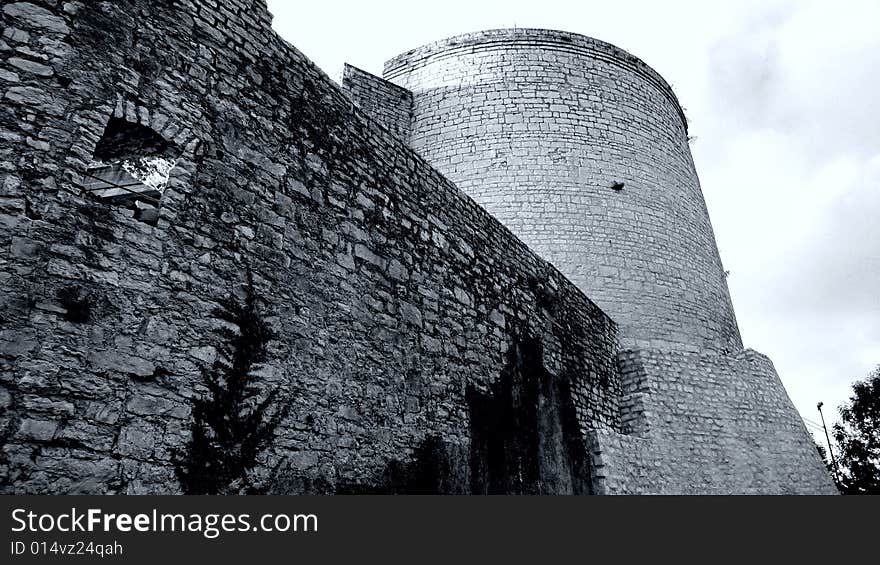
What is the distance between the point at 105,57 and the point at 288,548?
311 cm

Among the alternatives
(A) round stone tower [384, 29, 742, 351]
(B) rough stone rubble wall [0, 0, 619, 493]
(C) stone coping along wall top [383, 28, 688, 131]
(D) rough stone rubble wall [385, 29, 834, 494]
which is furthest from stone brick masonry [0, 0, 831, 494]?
(C) stone coping along wall top [383, 28, 688, 131]

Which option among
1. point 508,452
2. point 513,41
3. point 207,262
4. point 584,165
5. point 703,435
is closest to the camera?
point 207,262

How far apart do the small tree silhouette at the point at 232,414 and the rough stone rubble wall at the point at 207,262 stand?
83 millimetres

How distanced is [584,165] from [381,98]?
4166mm

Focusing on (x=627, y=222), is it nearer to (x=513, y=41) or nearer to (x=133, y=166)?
(x=513, y=41)

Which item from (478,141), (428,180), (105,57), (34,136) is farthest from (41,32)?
(478,141)

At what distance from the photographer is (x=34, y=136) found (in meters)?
3.03

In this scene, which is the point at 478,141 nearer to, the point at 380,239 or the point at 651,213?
the point at 651,213

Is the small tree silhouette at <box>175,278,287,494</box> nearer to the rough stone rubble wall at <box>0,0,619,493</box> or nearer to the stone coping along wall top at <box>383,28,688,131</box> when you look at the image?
the rough stone rubble wall at <box>0,0,619,493</box>

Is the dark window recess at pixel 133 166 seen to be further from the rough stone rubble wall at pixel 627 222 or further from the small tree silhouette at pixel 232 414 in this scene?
the rough stone rubble wall at pixel 627 222

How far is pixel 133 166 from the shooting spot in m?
3.75

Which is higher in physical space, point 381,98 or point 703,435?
point 381,98

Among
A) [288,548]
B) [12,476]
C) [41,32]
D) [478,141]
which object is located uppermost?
[478,141]

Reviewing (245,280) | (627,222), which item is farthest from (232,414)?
(627,222)
